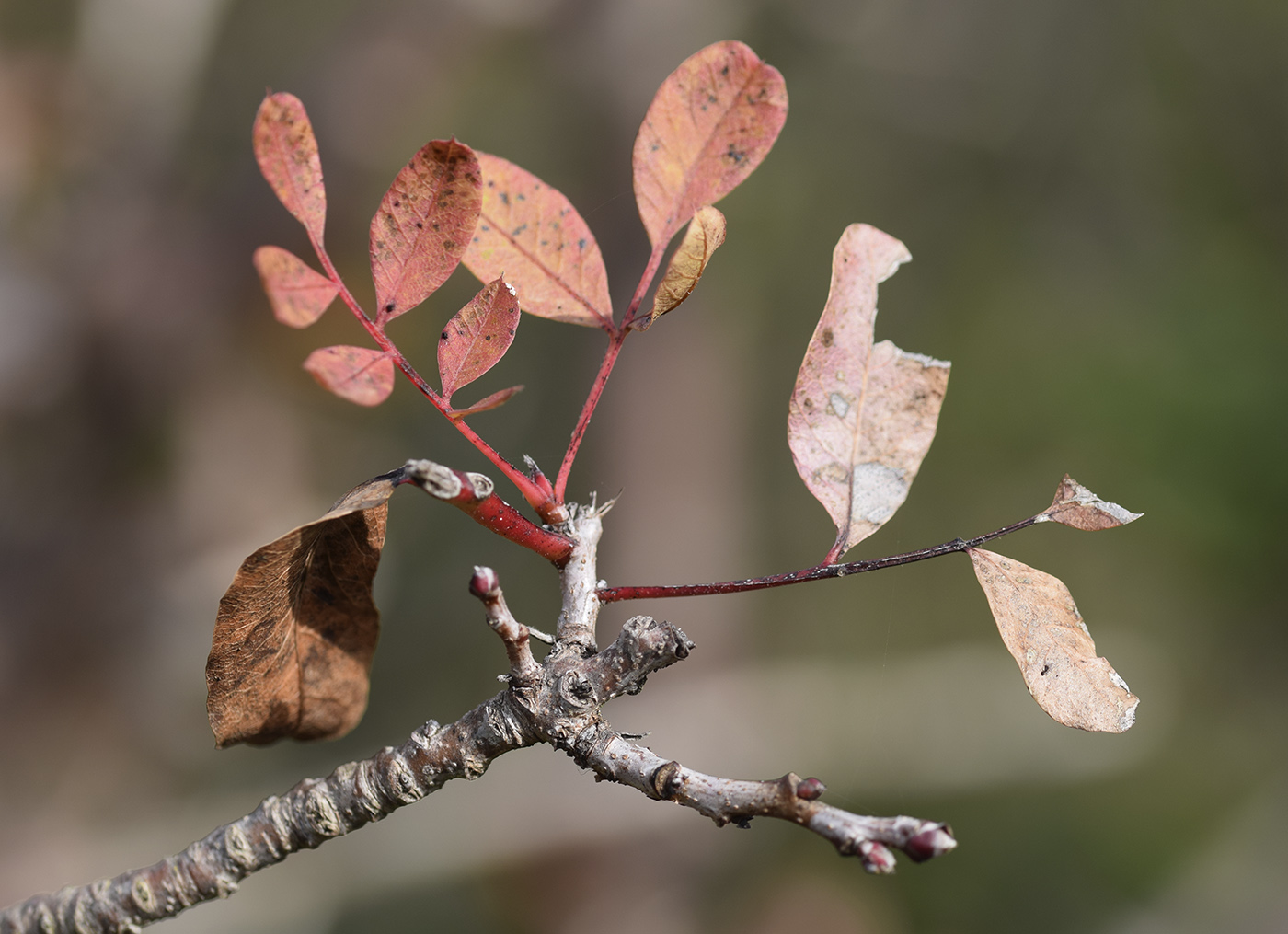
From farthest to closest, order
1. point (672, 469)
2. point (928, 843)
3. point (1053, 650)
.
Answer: point (672, 469), point (1053, 650), point (928, 843)

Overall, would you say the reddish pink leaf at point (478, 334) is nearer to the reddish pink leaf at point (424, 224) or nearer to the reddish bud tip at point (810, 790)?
the reddish pink leaf at point (424, 224)

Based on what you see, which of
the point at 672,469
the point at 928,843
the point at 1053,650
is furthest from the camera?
the point at 672,469

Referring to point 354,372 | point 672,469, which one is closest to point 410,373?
point 354,372

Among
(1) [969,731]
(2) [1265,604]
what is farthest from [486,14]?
(2) [1265,604]

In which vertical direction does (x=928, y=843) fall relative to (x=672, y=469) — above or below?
below

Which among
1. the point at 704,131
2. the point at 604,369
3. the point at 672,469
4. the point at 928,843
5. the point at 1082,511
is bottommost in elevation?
the point at 928,843

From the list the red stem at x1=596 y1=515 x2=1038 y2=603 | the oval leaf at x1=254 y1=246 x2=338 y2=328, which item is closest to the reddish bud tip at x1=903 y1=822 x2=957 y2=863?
the red stem at x1=596 y1=515 x2=1038 y2=603

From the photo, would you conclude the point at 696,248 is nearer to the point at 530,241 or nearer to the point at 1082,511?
the point at 530,241
